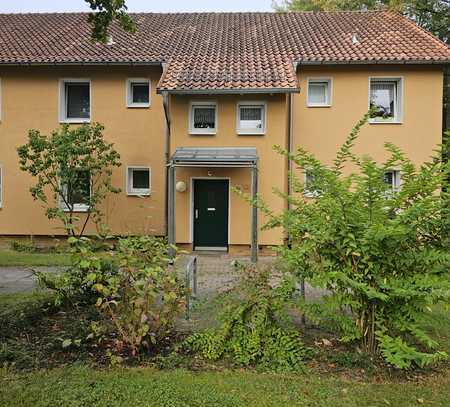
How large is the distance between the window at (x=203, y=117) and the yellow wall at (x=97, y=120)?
1.37m

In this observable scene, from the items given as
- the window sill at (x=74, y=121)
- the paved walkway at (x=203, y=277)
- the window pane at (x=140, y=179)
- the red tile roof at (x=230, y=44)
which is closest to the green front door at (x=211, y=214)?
the paved walkway at (x=203, y=277)

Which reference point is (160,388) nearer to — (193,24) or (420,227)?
(420,227)

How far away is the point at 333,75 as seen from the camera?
13523 mm

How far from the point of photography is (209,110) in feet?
43.1

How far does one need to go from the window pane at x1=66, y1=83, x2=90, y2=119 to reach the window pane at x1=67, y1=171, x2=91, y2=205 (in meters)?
2.64

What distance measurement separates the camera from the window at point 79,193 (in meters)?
12.7

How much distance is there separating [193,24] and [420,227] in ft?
52.5

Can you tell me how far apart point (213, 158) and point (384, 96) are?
7.03m

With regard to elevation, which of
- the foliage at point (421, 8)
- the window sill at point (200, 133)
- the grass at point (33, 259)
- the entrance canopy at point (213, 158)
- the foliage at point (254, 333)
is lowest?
the grass at point (33, 259)

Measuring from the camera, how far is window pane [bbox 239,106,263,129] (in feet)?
42.6

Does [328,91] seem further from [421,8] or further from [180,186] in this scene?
[421,8]

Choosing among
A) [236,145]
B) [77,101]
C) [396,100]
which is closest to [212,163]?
Answer: [236,145]

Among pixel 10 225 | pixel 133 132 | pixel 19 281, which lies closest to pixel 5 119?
pixel 10 225

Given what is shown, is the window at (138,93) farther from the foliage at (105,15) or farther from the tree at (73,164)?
the foliage at (105,15)
